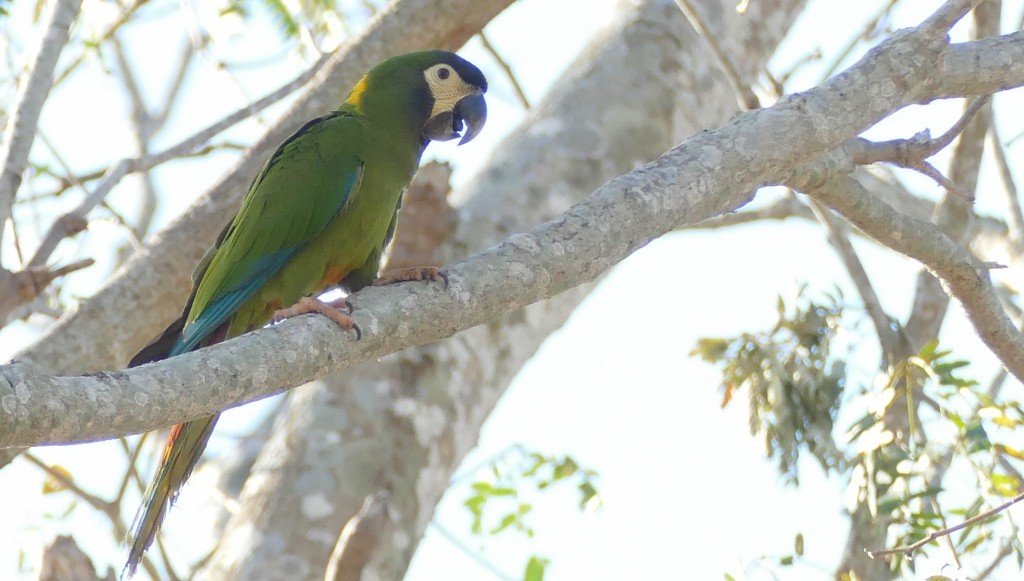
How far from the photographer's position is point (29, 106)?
290 centimetres

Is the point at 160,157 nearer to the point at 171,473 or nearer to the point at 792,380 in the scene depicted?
the point at 171,473

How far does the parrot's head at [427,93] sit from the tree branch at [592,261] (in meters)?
1.44

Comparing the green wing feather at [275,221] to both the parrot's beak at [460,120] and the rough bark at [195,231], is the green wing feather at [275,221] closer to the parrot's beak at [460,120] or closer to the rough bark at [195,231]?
the rough bark at [195,231]

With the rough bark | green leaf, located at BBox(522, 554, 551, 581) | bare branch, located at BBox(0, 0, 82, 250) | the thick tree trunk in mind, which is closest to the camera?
bare branch, located at BBox(0, 0, 82, 250)

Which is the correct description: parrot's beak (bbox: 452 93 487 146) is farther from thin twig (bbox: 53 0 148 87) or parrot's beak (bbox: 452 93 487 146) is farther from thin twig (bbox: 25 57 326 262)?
thin twig (bbox: 53 0 148 87)

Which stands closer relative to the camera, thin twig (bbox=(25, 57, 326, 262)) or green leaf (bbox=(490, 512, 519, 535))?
thin twig (bbox=(25, 57, 326, 262))

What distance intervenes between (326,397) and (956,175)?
7.33 feet

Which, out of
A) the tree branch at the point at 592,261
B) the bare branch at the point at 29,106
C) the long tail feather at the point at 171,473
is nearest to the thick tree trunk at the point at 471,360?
the long tail feather at the point at 171,473

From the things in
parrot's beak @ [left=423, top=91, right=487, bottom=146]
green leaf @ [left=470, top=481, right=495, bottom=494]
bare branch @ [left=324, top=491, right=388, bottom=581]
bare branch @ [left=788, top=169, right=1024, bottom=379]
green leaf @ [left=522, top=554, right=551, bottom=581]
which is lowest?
bare branch @ [left=324, top=491, right=388, bottom=581]

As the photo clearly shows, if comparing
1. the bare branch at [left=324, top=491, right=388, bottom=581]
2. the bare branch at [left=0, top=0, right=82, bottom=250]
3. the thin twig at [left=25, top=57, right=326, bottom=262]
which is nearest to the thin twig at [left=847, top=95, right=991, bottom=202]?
the bare branch at [left=324, top=491, right=388, bottom=581]

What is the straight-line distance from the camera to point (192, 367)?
162 centimetres

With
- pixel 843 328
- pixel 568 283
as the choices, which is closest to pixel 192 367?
pixel 568 283

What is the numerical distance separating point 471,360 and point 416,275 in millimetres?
1036

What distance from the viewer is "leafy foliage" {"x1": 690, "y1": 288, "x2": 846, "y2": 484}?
10.7 ft
